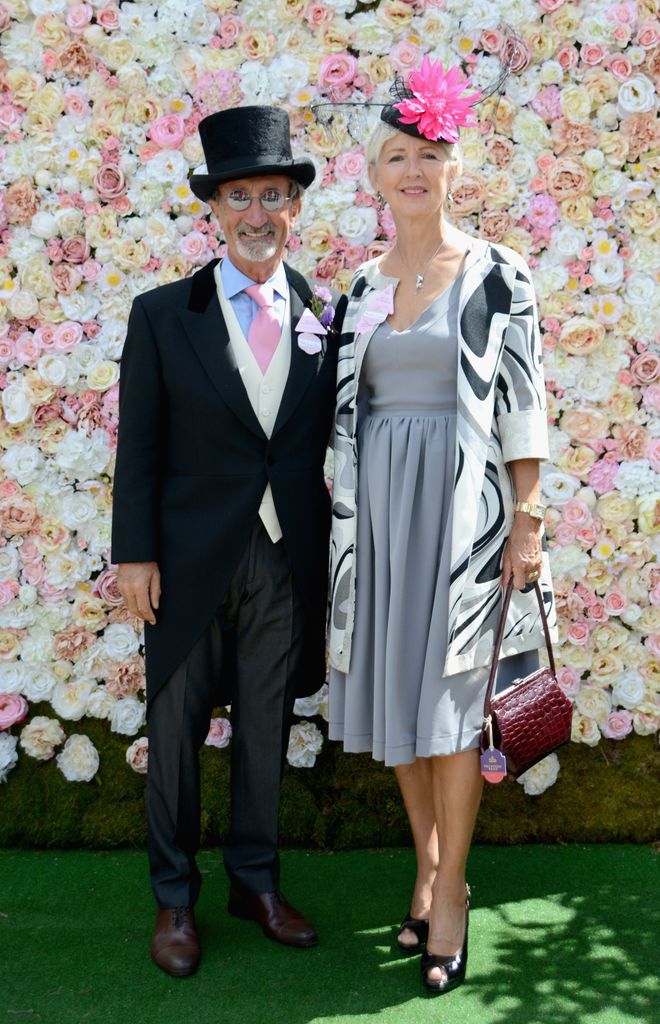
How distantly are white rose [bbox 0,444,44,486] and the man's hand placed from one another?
96 centimetres

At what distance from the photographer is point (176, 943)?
2.93m

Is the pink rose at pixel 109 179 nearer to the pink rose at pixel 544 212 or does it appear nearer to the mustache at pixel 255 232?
the mustache at pixel 255 232

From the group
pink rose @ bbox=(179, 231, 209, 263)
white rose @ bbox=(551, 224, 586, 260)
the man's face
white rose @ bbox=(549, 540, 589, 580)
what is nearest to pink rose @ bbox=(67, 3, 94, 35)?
pink rose @ bbox=(179, 231, 209, 263)

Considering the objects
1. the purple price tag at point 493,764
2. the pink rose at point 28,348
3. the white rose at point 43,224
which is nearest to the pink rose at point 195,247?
the white rose at point 43,224

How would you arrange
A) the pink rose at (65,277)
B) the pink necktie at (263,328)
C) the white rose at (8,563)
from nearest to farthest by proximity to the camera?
the pink necktie at (263,328), the pink rose at (65,277), the white rose at (8,563)

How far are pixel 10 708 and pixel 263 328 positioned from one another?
1.77m

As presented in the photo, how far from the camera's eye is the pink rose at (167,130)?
3.64 metres

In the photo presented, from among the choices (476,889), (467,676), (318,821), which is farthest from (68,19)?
(476,889)

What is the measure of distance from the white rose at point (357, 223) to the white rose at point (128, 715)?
1780 mm

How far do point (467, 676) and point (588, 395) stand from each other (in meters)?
1.32

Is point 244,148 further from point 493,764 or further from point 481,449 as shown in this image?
point 493,764

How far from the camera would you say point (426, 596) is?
9.21ft

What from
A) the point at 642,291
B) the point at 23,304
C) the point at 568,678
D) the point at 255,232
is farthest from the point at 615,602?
the point at 23,304

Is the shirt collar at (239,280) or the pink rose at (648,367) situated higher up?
the shirt collar at (239,280)
